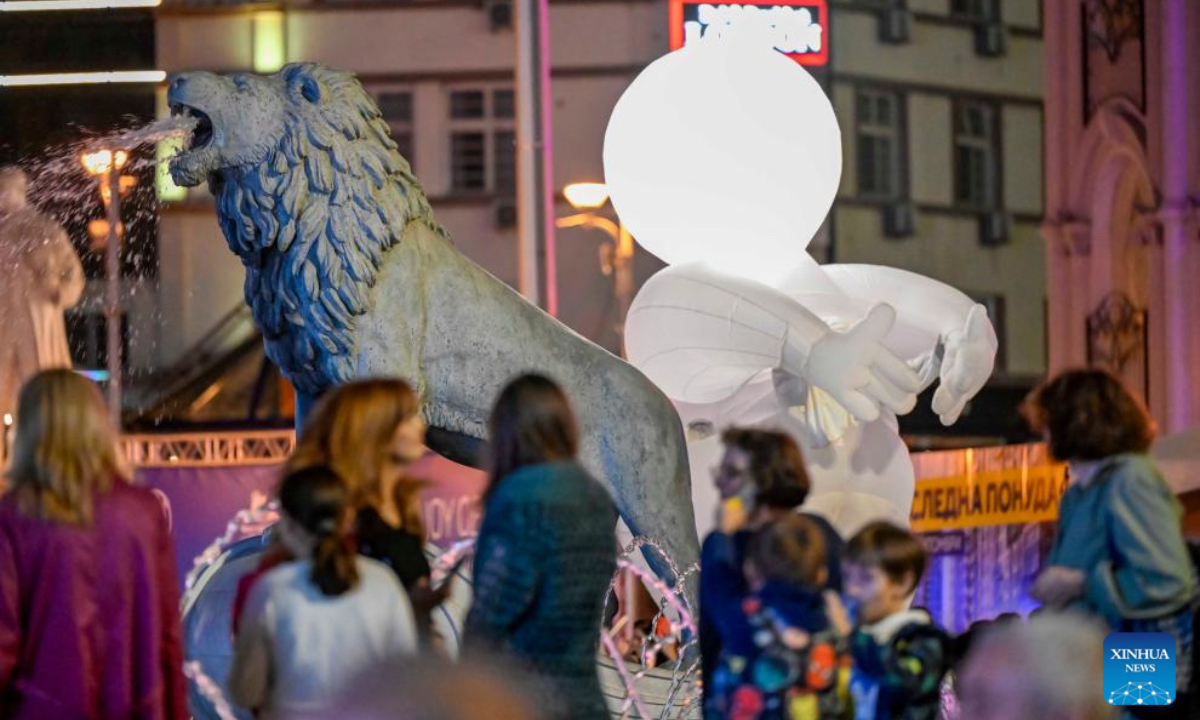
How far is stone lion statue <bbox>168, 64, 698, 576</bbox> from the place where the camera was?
7285 mm

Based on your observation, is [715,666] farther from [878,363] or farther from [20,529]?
[878,363]

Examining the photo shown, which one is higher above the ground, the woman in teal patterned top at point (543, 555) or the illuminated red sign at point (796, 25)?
the illuminated red sign at point (796, 25)

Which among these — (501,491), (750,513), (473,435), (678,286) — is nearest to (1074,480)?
(750,513)

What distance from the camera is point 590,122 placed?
28312 mm

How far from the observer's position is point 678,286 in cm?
970

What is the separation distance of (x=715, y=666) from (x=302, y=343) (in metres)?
2.52

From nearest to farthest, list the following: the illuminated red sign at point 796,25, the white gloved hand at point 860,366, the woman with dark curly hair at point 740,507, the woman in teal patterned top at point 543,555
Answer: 1. the woman in teal patterned top at point 543,555
2. the woman with dark curly hair at point 740,507
3. the white gloved hand at point 860,366
4. the illuminated red sign at point 796,25

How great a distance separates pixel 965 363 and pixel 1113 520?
4.39 m

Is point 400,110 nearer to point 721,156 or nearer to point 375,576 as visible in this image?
point 721,156

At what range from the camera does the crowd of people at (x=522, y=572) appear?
4.70 meters

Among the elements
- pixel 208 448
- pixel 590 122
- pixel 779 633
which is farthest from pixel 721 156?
pixel 590 122

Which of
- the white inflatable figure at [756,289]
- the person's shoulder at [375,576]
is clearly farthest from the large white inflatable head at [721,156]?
the person's shoulder at [375,576]

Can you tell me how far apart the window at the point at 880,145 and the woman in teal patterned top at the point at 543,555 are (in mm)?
26273

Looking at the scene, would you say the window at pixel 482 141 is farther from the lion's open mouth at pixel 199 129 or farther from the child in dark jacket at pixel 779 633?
the child in dark jacket at pixel 779 633
